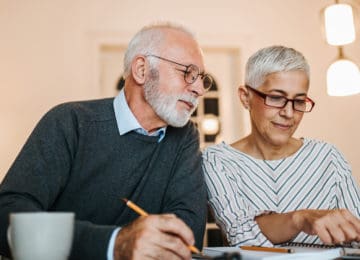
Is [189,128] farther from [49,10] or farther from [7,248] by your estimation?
[49,10]

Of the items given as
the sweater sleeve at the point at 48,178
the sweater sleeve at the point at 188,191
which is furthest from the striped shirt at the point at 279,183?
the sweater sleeve at the point at 48,178

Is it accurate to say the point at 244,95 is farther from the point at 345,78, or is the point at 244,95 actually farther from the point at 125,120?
the point at 345,78

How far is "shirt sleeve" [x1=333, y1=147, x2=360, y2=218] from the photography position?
1479 mm

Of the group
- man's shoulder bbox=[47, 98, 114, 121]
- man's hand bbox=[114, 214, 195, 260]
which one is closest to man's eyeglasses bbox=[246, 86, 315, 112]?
man's shoulder bbox=[47, 98, 114, 121]

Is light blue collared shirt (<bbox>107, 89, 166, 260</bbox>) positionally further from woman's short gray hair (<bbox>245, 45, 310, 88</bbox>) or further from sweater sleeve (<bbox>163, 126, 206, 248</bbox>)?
woman's short gray hair (<bbox>245, 45, 310, 88</bbox>)

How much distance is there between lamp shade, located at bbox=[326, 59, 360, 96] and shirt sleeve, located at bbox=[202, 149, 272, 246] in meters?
1.08

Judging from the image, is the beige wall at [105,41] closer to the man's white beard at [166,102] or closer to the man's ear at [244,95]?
the man's ear at [244,95]

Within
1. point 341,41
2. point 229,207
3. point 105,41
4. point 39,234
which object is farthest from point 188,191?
point 105,41

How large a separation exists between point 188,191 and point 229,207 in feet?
0.53

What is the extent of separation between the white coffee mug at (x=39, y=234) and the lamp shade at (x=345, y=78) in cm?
197

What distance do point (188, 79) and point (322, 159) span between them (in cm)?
56

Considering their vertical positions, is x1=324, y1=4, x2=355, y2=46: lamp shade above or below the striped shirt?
above

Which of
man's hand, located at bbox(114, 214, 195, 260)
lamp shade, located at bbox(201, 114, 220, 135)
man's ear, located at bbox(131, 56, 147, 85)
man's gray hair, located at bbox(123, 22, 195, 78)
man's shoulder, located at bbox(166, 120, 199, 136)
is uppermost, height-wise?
man's gray hair, located at bbox(123, 22, 195, 78)

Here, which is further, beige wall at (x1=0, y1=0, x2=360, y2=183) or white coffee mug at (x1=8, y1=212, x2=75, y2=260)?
beige wall at (x1=0, y1=0, x2=360, y2=183)
